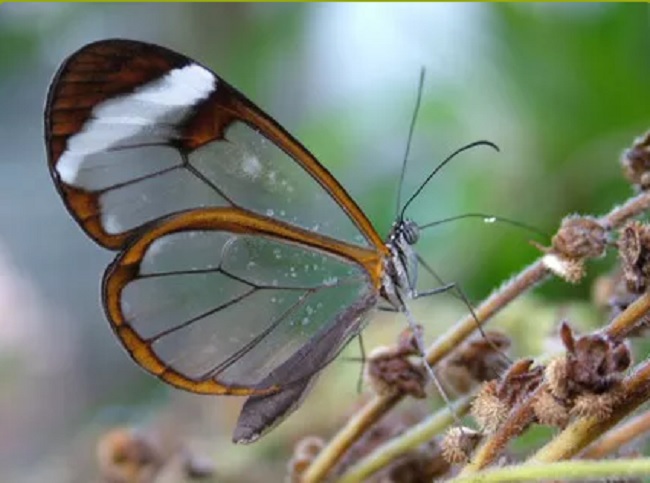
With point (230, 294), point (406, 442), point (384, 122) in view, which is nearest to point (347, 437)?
point (406, 442)

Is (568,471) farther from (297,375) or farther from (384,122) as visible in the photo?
(384,122)

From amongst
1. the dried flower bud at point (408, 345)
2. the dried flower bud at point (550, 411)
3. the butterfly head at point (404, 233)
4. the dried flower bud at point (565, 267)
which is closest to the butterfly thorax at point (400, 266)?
the butterfly head at point (404, 233)

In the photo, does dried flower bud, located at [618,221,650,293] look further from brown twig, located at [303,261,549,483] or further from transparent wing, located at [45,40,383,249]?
transparent wing, located at [45,40,383,249]

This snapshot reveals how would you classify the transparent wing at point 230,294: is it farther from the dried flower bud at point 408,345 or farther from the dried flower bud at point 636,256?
the dried flower bud at point 636,256

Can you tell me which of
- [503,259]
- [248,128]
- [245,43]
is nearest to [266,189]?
[248,128]

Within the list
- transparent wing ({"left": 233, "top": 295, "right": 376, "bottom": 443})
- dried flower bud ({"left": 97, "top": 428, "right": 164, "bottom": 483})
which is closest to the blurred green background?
dried flower bud ({"left": 97, "top": 428, "right": 164, "bottom": 483})

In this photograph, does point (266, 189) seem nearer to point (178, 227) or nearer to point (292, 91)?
point (178, 227)
